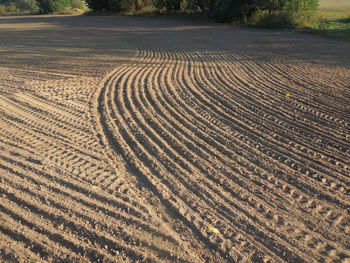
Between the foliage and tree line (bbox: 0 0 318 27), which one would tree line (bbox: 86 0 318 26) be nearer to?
tree line (bbox: 0 0 318 27)

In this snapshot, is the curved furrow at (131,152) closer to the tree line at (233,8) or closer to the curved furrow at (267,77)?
the curved furrow at (267,77)

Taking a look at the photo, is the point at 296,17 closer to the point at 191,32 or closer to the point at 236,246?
the point at 191,32

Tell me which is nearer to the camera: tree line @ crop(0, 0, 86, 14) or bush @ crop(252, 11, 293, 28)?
bush @ crop(252, 11, 293, 28)

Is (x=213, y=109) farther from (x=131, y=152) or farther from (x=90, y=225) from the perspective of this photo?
(x=90, y=225)

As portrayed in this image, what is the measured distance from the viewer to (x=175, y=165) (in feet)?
14.8

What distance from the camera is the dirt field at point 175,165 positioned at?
3.20 meters

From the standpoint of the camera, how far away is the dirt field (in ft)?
10.5

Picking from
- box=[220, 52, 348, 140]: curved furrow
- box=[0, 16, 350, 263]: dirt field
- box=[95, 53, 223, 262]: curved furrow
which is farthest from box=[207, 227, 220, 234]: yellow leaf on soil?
box=[220, 52, 348, 140]: curved furrow

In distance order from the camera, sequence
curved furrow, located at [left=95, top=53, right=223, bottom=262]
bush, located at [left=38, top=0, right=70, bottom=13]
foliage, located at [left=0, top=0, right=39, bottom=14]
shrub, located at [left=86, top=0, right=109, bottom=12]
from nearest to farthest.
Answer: curved furrow, located at [left=95, top=53, right=223, bottom=262] → shrub, located at [left=86, top=0, right=109, bottom=12] → bush, located at [left=38, top=0, right=70, bottom=13] → foliage, located at [left=0, top=0, right=39, bottom=14]

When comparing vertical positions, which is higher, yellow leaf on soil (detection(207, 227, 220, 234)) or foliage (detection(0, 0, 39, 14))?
foliage (detection(0, 0, 39, 14))

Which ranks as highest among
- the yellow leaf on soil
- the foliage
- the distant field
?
the foliage

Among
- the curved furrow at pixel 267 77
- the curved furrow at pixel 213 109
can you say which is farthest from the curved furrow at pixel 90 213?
the curved furrow at pixel 267 77

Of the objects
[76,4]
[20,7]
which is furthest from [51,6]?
[20,7]

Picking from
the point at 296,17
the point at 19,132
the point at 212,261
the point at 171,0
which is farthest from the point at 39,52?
the point at 171,0
